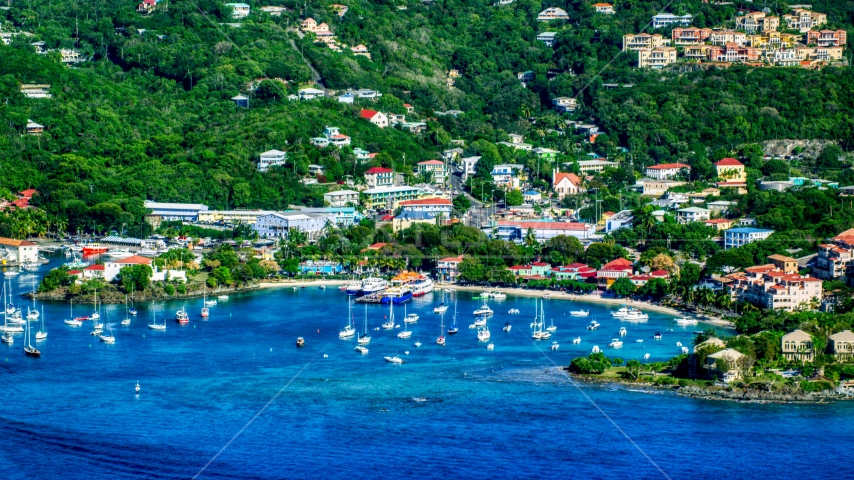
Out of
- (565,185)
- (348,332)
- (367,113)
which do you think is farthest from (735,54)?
(348,332)

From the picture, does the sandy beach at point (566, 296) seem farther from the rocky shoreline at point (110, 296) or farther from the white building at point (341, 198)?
the white building at point (341, 198)

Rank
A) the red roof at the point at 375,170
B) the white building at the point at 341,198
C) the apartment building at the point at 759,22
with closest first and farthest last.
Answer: the white building at the point at 341,198
the red roof at the point at 375,170
the apartment building at the point at 759,22

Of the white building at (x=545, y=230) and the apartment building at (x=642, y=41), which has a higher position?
the apartment building at (x=642, y=41)

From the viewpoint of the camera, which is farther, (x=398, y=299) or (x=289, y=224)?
(x=289, y=224)

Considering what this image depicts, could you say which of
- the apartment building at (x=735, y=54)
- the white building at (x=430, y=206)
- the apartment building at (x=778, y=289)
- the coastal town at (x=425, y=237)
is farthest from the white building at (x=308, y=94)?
the apartment building at (x=778, y=289)

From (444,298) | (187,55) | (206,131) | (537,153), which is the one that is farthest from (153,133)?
(444,298)

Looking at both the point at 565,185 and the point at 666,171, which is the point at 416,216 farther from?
the point at 666,171

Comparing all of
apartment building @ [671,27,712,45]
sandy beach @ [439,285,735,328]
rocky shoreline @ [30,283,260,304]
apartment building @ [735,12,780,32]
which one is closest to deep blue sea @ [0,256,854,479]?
sandy beach @ [439,285,735,328]

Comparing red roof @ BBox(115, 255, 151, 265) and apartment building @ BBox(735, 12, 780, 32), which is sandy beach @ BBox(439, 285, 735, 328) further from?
apartment building @ BBox(735, 12, 780, 32)
